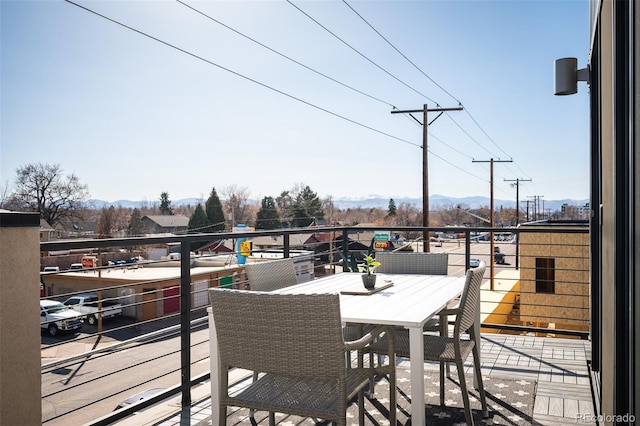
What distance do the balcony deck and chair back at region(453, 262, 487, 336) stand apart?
2.41 feet

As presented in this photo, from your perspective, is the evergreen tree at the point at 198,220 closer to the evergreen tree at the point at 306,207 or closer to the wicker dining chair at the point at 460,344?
the evergreen tree at the point at 306,207

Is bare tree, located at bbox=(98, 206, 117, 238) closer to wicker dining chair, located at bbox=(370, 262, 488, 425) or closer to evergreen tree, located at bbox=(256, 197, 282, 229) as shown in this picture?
evergreen tree, located at bbox=(256, 197, 282, 229)

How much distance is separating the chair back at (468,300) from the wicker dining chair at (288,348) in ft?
2.30

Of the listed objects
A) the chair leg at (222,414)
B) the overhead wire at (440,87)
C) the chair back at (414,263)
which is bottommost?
the chair leg at (222,414)

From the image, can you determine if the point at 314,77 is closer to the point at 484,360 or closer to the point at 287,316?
the point at 484,360

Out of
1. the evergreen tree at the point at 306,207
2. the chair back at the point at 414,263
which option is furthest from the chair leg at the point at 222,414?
the evergreen tree at the point at 306,207

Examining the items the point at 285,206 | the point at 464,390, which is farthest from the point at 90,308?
the point at 285,206

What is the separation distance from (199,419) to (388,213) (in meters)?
28.8

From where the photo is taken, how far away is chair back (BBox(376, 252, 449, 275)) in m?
3.49

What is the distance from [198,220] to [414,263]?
34.9 meters

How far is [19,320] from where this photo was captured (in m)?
1.97

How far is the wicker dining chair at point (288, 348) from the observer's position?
1714mm

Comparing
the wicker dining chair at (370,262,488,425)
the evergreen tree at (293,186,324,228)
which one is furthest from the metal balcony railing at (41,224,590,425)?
the evergreen tree at (293,186,324,228)

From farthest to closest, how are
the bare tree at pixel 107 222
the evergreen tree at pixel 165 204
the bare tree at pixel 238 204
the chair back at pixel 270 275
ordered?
the bare tree at pixel 238 204 → the evergreen tree at pixel 165 204 → the bare tree at pixel 107 222 → the chair back at pixel 270 275
